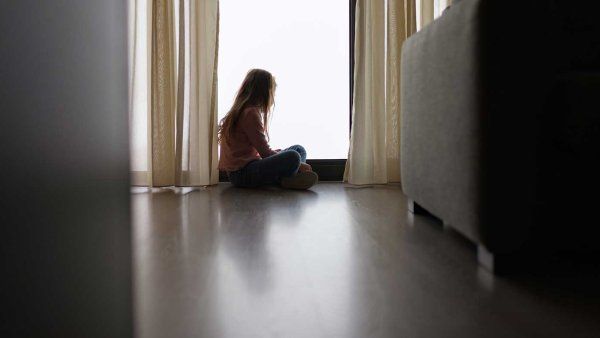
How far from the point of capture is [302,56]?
2.95 m

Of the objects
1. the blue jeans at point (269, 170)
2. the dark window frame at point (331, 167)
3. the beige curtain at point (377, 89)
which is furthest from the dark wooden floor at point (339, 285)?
the dark window frame at point (331, 167)

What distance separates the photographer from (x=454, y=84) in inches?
41.6

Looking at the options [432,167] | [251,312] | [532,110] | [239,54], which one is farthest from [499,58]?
[239,54]

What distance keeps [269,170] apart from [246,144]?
8.9 inches

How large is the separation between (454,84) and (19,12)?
0.96m

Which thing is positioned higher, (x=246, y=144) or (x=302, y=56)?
(x=302, y=56)

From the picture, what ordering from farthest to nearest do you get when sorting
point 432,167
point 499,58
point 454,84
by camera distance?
1. point 432,167
2. point 454,84
3. point 499,58

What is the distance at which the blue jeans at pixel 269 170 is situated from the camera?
2.48m

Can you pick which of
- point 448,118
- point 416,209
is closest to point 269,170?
point 416,209

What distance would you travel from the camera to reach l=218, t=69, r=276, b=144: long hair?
8.50ft

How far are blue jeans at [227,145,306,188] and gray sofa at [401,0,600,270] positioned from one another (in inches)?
58.3

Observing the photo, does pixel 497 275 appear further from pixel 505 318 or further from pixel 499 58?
pixel 499 58

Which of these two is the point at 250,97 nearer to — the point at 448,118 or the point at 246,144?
the point at 246,144

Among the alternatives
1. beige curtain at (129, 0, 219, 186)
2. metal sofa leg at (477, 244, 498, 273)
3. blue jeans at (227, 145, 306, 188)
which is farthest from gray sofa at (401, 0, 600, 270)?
beige curtain at (129, 0, 219, 186)
